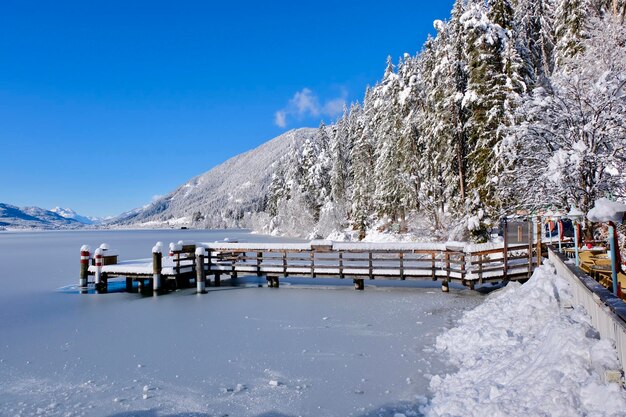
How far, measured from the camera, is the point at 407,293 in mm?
16078

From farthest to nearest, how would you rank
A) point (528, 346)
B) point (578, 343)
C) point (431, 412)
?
point (528, 346) → point (431, 412) → point (578, 343)

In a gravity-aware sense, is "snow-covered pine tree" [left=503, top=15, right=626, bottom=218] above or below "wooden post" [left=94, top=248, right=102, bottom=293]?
above

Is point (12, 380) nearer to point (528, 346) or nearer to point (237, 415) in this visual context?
point (237, 415)

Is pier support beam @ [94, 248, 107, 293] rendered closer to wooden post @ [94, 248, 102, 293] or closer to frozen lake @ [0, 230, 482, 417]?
wooden post @ [94, 248, 102, 293]

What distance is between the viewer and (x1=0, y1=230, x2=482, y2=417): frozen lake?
6.43 meters

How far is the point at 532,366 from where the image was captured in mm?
5414

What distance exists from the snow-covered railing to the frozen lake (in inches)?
106

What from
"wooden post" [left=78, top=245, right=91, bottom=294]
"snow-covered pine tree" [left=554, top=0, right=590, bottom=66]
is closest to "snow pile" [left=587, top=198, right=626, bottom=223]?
"wooden post" [left=78, top=245, right=91, bottom=294]

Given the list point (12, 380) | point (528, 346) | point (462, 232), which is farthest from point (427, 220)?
point (12, 380)

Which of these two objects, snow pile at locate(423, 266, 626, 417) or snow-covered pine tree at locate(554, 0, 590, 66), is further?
snow-covered pine tree at locate(554, 0, 590, 66)

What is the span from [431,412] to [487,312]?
5.84m

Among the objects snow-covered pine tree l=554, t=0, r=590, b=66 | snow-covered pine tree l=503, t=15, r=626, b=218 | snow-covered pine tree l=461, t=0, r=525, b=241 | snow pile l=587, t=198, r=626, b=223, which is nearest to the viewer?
snow pile l=587, t=198, r=626, b=223

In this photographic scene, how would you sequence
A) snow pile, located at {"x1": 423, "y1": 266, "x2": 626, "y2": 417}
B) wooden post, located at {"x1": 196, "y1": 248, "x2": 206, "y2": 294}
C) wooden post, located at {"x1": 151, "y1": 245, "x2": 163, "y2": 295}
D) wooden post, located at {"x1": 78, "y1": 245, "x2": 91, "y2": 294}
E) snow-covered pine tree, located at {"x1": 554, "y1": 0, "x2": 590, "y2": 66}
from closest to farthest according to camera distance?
snow pile, located at {"x1": 423, "y1": 266, "x2": 626, "y2": 417} → wooden post, located at {"x1": 151, "y1": 245, "x2": 163, "y2": 295} → wooden post, located at {"x1": 196, "y1": 248, "x2": 206, "y2": 294} → wooden post, located at {"x1": 78, "y1": 245, "x2": 91, "y2": 294} → snow-covered pine tree, located at {"x1": 554, "y1": 0, "x2": 590, "y2": 66}

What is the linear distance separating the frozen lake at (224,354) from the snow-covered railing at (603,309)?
2.69 m
